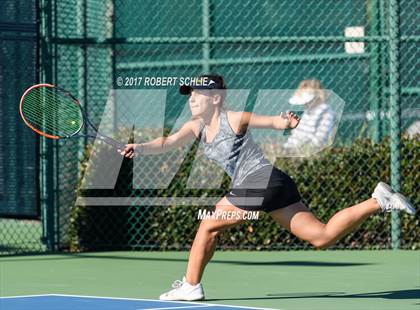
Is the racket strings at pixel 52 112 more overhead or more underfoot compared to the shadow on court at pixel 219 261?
more overhead

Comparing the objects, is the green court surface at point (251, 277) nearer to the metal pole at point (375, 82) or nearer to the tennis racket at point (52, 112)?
the tennis racket at point (52, 112)

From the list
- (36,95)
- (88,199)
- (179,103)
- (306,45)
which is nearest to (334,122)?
(306,45)

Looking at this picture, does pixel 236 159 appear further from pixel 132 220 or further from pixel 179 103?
pixel 179 103

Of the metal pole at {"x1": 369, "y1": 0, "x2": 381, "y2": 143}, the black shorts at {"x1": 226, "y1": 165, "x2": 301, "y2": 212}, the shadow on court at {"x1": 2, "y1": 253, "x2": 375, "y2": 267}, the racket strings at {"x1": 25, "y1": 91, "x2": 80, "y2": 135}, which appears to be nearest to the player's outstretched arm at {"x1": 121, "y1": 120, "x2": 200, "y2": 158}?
the black shorts at {"x1": 226, "y1": 165, "x2": 301, "y2": 212}

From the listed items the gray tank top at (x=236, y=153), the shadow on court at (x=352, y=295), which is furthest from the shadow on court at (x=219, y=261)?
the gray tank top at (x=236, y=153)

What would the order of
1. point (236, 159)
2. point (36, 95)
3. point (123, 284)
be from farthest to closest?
1. point (36, 95)
2. point (123, 284)
3. point (236, 159)

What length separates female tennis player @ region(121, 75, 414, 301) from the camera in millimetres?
7340

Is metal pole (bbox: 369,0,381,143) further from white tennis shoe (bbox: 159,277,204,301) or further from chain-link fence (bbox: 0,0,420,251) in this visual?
white tennis shoe (bbox: 159,277,204,301)

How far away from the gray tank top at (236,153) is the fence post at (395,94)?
145 inches

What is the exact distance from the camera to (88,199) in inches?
438

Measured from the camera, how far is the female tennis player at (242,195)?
24.1 ft

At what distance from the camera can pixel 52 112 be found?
9.66 m

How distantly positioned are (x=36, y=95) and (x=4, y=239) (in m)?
3.38

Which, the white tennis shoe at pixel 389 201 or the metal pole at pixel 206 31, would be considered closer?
the white tennis shoe at pixel 389 201
